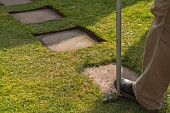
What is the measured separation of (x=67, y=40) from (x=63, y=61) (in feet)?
2.39

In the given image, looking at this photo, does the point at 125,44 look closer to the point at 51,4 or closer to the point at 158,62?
the point at 158,62

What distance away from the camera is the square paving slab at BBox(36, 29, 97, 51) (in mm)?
4621

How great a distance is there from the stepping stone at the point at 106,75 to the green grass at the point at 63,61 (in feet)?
0.24

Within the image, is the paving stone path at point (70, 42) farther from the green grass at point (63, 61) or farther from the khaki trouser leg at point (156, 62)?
the khaki trouser leg at point (156, 62)

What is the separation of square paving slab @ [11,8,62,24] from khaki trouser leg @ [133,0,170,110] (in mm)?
2884

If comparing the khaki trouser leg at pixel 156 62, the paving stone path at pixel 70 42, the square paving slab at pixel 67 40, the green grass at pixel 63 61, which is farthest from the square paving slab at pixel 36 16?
the khaki trouser leg at pixel 156 62

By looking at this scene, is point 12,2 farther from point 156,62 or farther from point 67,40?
point 156,62

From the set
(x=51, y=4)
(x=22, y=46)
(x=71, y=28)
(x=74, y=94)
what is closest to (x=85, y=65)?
(x=74, y=94)

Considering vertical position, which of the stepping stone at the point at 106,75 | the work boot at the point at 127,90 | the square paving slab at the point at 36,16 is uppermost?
the work boot at the point at 127,90

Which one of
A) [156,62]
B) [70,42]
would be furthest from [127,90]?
[70,42]

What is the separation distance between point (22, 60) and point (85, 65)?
2.49 feet

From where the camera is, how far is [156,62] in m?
2.94

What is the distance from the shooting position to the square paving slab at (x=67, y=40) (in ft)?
15.2

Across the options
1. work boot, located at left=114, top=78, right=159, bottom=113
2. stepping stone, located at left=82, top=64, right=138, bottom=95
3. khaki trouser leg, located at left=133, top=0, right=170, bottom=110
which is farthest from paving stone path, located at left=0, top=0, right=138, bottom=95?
khaki trouser leg, located at left=133, top=0, right=170, bottom=110
